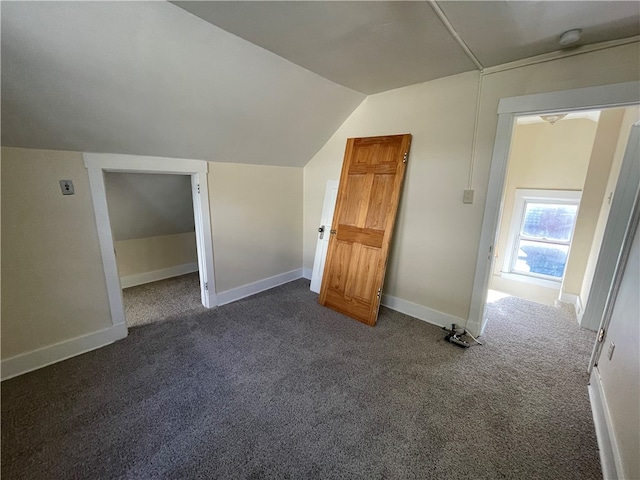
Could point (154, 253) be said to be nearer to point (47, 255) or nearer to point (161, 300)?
point (161, 300)

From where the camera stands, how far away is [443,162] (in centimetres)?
246

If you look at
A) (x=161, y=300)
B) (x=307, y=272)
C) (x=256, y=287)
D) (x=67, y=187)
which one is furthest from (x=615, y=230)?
(x=161, y=300)

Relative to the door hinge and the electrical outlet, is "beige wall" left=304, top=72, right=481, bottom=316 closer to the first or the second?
the door hinge

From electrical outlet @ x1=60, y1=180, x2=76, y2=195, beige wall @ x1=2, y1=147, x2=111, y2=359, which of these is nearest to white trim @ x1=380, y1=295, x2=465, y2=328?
beige wall @ x1=2, y1=147, x2=111, y2=359

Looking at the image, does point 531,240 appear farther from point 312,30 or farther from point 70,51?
point 70,51

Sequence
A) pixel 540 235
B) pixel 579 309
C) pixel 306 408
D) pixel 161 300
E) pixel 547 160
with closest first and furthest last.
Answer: pixel 306 408
pixel 579 309
pixel 161 300
pixel 547 160
pixel 540 235

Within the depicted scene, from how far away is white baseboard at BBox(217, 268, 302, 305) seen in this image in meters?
3.12

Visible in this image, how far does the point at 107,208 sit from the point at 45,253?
53 cm

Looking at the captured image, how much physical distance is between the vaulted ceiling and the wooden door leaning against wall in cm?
70

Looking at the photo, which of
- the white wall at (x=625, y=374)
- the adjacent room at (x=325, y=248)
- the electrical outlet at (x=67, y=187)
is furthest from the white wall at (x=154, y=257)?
the white wall at (x=625, y=374)

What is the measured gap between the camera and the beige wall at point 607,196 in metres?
2.48

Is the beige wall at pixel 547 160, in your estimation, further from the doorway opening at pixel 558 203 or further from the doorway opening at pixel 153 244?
the doorway opening at pixel 153 244

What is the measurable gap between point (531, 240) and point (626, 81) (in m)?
3.14

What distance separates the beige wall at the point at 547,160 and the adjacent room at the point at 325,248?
3.5 inches
